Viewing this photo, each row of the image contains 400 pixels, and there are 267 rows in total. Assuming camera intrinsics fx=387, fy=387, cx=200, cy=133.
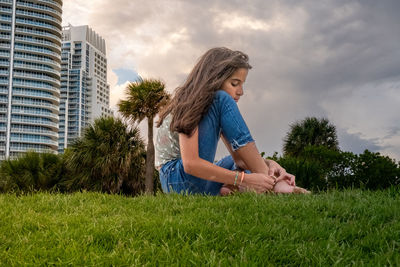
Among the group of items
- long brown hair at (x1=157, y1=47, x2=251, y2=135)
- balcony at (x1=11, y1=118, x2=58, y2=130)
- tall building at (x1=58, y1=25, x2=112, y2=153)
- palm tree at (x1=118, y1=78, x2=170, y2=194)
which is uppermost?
tall building at (x1=58, y1=25, x2=112, y2=153)

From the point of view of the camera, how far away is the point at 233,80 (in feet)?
9.86

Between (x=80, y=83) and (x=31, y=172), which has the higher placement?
(x=80, y=83)

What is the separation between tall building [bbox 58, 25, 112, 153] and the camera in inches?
4060

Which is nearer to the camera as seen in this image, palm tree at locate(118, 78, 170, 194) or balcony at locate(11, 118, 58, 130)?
palm tree at locate(118, 78, 170, 194)

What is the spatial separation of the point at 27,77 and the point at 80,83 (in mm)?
32015

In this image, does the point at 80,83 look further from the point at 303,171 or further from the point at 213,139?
the point at 213,139

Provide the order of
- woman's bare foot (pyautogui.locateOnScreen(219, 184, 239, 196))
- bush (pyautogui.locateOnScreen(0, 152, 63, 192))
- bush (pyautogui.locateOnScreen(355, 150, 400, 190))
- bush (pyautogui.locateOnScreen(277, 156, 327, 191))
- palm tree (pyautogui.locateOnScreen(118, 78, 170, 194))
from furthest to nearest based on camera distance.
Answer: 1. palm tree (pyautogui.locateOnScreen(118, 78, 170, 194))
2. bush (pyautogui.locateOnScreen(0, 152, 63, 192))
3. bush (pyautogui.locateOnScreen(355, 150, 400, 190))
4. bush (pyautogui.locateOnScreen(277, 156, 327, 191))
5. woman's bare foot (pyautogui.locateOnScreen(219, 184, 239, 196))

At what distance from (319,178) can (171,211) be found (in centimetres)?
838

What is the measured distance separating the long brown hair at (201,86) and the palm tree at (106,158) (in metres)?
15.3

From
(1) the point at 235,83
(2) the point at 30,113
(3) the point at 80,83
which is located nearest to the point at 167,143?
(1) the point at 235,83

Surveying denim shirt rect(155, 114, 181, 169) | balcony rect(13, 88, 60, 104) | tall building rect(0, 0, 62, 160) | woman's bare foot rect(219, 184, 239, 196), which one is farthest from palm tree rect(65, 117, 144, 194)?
balcony rect(13, 88, 60, 104)

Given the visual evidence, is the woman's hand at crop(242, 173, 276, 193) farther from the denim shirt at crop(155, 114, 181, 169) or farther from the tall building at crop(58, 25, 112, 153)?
the tall building at crop(58, 25, 112, 153)

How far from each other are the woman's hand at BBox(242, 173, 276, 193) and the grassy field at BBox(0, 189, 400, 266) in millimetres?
105

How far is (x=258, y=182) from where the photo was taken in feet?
9.50
